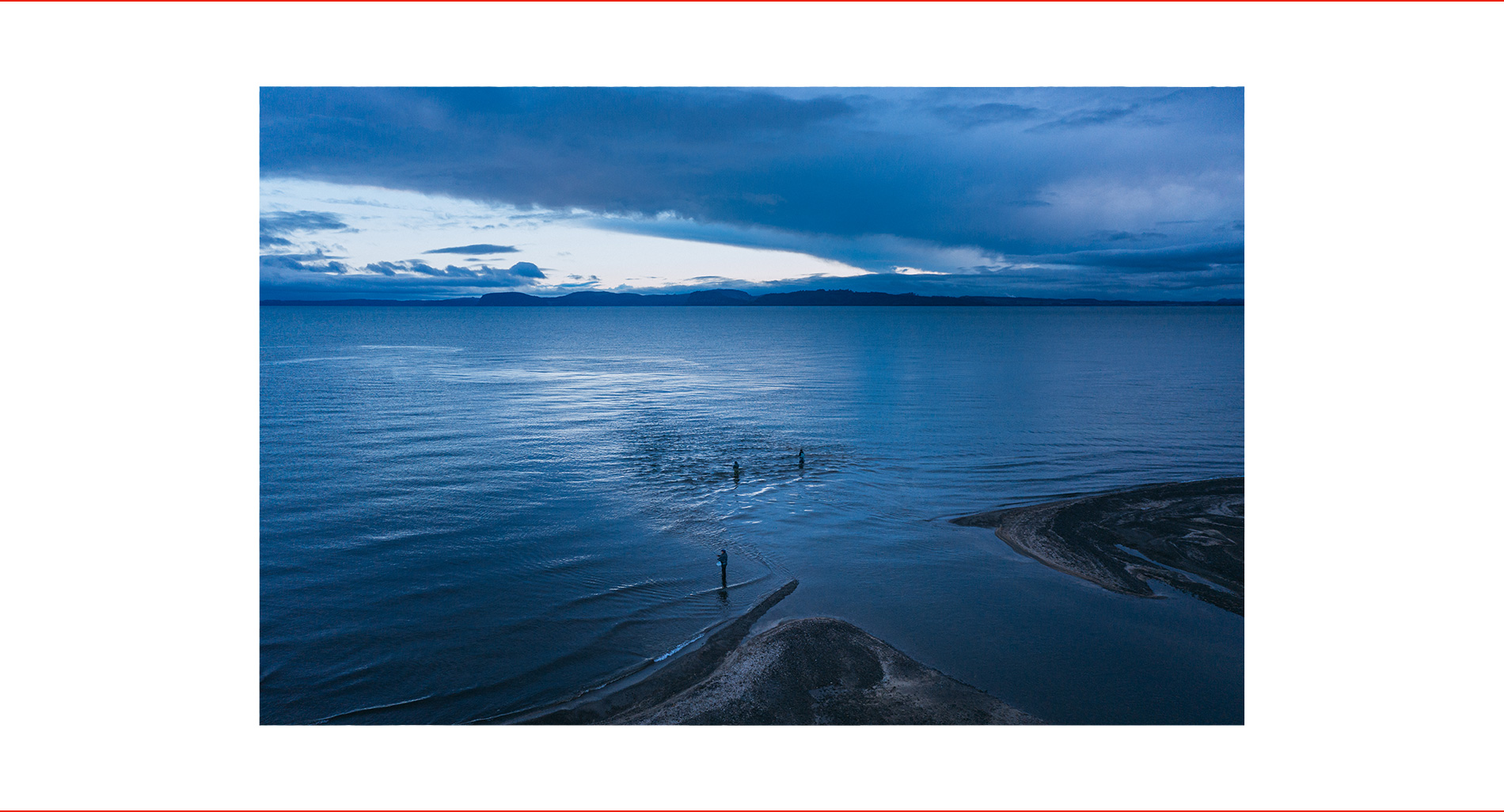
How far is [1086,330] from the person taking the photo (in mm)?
118688

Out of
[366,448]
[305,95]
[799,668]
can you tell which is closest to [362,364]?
[366,448]

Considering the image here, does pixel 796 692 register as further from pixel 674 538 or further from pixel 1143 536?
pixel 1143 536

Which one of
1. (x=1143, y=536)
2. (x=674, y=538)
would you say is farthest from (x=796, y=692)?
(x=1143, y=536)

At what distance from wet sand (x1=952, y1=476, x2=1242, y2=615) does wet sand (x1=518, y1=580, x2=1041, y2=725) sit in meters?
5.57

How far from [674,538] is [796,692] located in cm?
675

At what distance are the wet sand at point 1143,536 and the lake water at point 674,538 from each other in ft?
2.29

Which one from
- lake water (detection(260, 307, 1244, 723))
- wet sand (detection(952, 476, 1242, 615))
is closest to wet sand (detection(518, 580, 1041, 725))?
lake water (detection(260, 307, 1244, 723))

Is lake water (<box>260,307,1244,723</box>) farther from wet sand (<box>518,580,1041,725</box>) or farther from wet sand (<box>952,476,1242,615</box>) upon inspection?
wet sand (<box>952,476,1242,615</box>)

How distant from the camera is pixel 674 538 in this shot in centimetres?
1532

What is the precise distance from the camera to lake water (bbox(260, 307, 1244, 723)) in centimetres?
982

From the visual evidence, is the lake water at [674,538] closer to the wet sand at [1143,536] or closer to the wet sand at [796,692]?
the wet sand at [796,692]

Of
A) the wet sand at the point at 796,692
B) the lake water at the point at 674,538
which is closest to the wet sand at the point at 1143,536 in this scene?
the lake water at the point at 674,538

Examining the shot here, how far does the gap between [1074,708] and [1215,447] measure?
20.1 m

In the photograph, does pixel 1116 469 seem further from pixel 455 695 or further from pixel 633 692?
pixel 455 695
